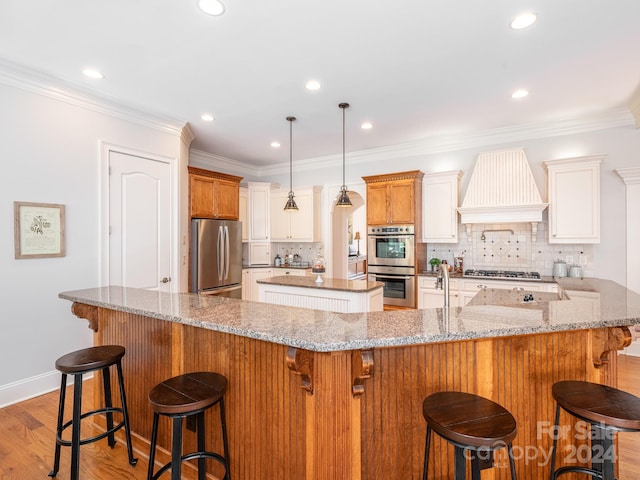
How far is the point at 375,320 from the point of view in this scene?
61.9 inches

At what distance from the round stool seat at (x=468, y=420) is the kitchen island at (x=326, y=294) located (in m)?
2.13

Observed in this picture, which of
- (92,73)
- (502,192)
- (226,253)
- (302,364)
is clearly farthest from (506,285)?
(92,73)

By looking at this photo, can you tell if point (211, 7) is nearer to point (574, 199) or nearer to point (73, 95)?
point (73, 95)

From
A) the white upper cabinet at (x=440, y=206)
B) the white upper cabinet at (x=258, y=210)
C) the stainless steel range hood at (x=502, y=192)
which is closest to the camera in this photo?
the stainless steel range hood at (x=502, y=192)

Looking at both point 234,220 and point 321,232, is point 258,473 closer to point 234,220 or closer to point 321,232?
point 234,220

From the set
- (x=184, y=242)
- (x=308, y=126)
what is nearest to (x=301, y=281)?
(x=184, y=242)

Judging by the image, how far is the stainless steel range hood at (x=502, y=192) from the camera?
4.29 meters

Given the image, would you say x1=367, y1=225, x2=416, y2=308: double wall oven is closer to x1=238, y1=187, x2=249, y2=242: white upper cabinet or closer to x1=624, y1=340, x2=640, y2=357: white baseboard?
x1=238, y1=187, x2=249, y2=242: white upper cabinet

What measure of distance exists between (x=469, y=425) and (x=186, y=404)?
1156 mm

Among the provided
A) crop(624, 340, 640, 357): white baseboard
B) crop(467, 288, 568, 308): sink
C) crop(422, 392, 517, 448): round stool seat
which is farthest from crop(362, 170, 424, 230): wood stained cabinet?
crop(422, 392, 517, 448): round stool seat

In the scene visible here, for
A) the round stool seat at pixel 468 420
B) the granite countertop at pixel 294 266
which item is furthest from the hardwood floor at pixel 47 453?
the granite countertop at pixel 294 266

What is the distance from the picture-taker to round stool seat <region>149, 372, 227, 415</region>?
144 cm

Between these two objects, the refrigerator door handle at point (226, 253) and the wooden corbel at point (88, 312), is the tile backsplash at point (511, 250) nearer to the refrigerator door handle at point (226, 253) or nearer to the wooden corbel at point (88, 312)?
the refrigerator door handle at point (226, 253)

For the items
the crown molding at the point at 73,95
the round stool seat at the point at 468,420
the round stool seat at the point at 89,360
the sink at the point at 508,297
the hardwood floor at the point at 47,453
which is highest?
the crown molding at the point at 73,95
